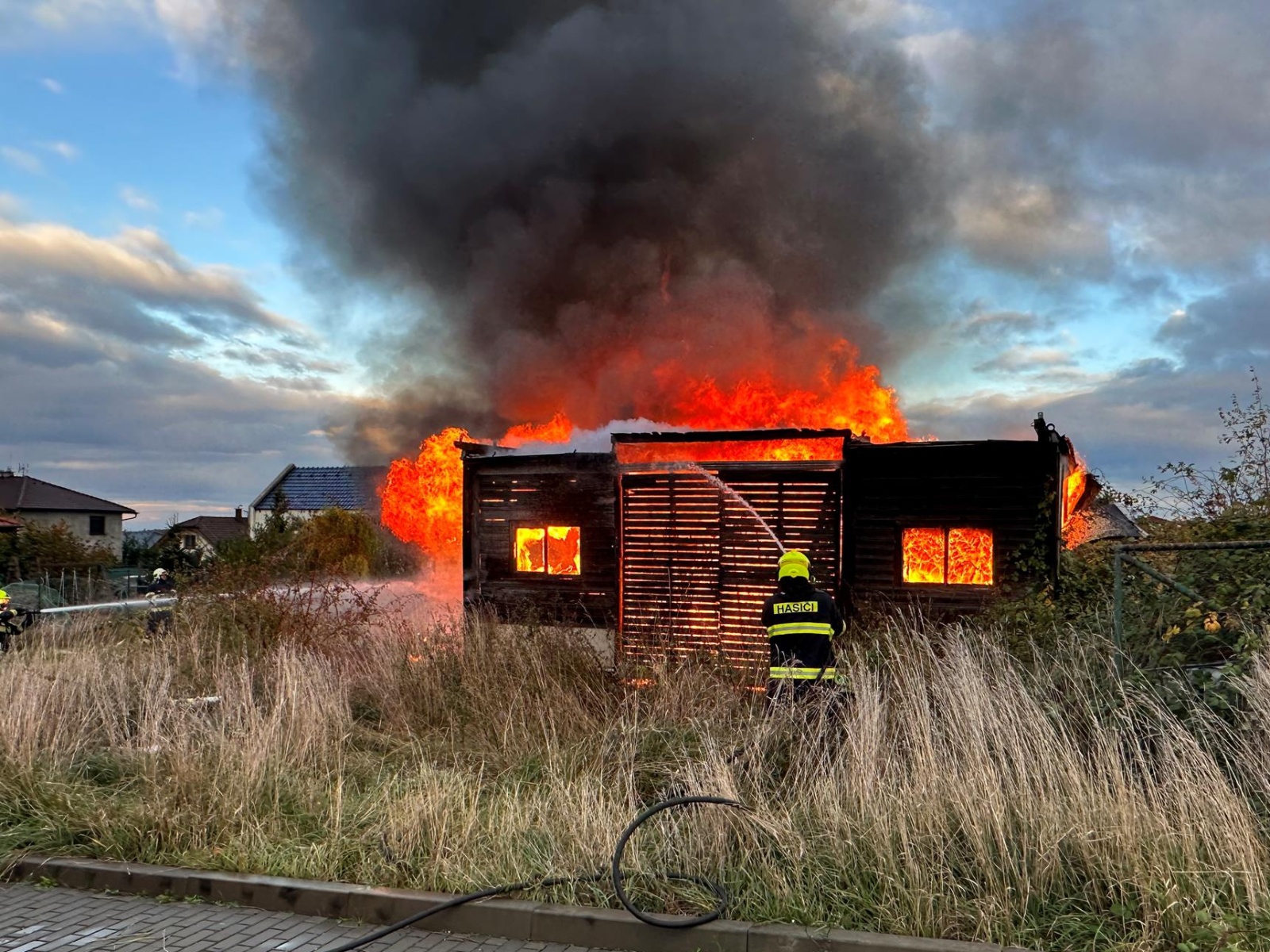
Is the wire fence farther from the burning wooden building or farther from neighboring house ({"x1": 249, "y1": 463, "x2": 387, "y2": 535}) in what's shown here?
neighboring house ({"x1": 249, "y1": 463, "x2": 387, "y2": 535})

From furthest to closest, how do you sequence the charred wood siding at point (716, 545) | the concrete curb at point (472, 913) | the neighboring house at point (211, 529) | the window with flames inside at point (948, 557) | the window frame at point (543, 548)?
the neighboring house at point (211, 529) → the window frame at point (543, 548) → the charred wood siding at point (716, 545) → the window with flames inside at point (948, 557) → the concrete curb at point (472, 913)

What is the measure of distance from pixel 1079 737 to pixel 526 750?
3.66 meters

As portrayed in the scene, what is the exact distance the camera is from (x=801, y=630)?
7426mm

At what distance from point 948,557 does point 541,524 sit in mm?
6169

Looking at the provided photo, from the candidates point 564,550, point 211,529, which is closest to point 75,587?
point 564,550

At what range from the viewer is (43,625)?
12.6 m

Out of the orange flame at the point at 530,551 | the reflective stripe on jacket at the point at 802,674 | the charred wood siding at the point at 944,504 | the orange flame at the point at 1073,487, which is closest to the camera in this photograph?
the reflective stripe on jacket at the point at 802,674

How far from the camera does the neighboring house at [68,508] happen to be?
48.0 m

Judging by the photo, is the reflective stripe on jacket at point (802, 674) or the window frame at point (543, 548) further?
the window frame at point (543, 548)

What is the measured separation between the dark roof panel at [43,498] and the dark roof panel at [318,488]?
368 inches

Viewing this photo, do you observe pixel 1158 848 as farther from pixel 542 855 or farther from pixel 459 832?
pixel 459 832

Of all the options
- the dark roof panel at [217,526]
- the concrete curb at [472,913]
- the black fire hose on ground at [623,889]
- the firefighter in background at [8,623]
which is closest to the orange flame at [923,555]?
the black fire hose on ground at [623,889]

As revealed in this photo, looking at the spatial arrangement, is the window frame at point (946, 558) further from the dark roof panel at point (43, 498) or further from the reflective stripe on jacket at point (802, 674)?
the dark roof panel at point (43, 498)

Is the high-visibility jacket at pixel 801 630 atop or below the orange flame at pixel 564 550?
below
